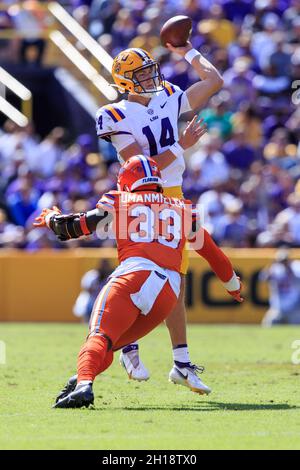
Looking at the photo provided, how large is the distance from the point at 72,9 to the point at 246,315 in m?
7.49

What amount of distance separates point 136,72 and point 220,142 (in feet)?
31.1

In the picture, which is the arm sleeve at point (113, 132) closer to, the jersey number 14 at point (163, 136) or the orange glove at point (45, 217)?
the jersey number 14 at point (163, 136)

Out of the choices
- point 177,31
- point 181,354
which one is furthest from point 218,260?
point 177,31

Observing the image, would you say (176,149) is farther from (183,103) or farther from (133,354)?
(133,354)

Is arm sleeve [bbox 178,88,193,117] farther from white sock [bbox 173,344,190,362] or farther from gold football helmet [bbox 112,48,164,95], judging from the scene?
white sock [bbox 173,344,190,362]

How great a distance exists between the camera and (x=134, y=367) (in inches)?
328

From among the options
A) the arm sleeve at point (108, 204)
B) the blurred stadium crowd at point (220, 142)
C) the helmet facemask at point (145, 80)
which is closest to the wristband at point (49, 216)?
the arm sleeve at point (108, 204)

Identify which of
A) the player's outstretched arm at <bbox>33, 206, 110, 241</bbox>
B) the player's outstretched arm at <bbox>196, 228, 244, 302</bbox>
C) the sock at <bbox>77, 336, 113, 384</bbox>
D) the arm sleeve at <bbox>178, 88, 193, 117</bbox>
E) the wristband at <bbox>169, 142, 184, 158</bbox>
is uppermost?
the arm sleeve at <bbox>178, 88, 193, 117</bbox>

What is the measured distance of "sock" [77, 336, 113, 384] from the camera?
7.03 metres

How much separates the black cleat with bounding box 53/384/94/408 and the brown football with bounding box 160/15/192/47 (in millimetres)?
3005

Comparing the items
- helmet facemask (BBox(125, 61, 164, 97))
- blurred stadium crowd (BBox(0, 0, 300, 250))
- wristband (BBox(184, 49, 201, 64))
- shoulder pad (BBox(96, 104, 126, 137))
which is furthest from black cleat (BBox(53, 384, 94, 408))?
blurred stadium crowd (BBox(0, 0, 300, 250))

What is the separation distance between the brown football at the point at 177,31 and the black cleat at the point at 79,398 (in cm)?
301

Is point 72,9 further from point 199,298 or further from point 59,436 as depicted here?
point 59,436

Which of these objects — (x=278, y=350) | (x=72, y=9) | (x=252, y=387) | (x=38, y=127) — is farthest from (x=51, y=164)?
(x=252, y=387)
